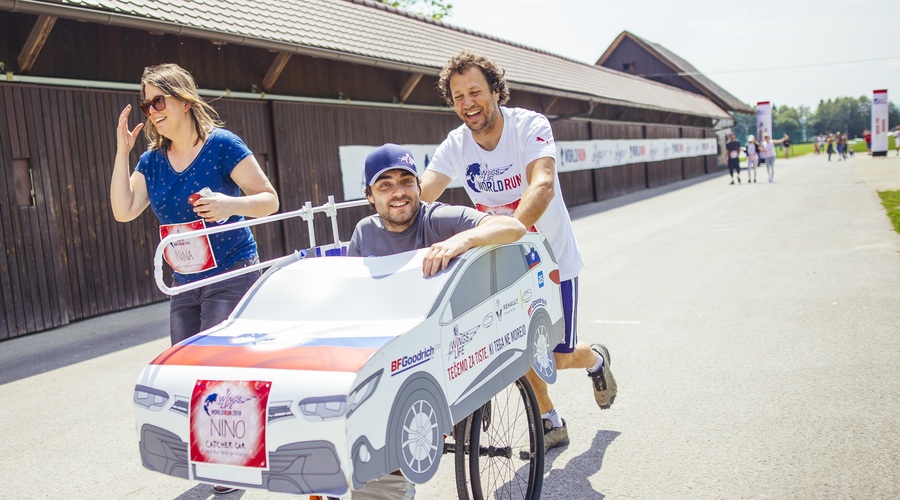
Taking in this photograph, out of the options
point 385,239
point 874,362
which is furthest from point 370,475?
point 874,362

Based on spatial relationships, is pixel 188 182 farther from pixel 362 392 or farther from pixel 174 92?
pixel 362 392

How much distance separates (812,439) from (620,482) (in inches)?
47.0

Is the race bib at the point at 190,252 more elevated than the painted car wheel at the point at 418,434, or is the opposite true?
the race bib at the point at 190,252

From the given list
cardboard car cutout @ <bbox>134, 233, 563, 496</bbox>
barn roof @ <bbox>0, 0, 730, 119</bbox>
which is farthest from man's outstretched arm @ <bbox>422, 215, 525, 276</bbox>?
barn roof @ <bbox>0, 0, 730, 119</bbox>

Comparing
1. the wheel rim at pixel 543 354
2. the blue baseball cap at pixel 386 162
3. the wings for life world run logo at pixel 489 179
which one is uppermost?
the blue baseball cap at pixel 386 162

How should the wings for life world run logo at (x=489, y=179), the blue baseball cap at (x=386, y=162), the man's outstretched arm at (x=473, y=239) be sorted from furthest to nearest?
1. the wings for life world run logo at (x=489, y=179)
2. the blue baseball cap at (x=386, y=162)
3. the man's outstretched arm at (x=473, y=239)

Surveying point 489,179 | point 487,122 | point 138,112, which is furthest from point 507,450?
point 138,112

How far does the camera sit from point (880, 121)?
157 feet

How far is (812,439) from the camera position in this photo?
414 cm

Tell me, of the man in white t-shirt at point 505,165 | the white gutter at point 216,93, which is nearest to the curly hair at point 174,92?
the man in white t-shirt at point 505,165

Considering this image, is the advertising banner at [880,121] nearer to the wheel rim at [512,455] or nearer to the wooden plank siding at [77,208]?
the wooden plank siding at [77,208]

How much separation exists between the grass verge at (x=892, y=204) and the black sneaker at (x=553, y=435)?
1039 cm

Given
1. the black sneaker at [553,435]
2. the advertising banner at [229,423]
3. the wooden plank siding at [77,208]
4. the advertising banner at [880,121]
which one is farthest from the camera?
the advertising banner at [880,121]

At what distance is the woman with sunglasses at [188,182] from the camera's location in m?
3.55
